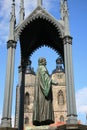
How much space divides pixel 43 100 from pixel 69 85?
1749mm

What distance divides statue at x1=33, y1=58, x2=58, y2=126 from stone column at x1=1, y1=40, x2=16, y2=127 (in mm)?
1420

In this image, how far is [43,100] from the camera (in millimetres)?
13461

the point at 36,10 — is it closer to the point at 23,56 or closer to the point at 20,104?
the point at 23,56

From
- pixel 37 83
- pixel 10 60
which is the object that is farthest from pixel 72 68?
pixel 10 60

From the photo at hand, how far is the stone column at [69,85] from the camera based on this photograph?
13.5m

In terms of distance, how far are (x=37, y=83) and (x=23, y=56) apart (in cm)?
457

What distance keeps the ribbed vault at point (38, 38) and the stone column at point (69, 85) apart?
2.01 meters

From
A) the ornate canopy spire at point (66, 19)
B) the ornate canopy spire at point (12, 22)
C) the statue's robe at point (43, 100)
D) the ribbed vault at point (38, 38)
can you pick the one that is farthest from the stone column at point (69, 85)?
the ornate canopy spire at point (12, 22)

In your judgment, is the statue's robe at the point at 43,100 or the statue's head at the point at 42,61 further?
the statue's head at the point at 42,61

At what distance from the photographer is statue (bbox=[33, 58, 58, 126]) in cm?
1314

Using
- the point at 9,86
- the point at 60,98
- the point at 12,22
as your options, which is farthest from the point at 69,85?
the point at 60,98

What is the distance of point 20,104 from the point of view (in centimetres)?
1606

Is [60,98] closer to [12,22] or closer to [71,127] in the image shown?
[12,22]

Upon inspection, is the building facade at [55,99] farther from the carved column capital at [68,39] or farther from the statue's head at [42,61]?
the statue's head at [42,61]
